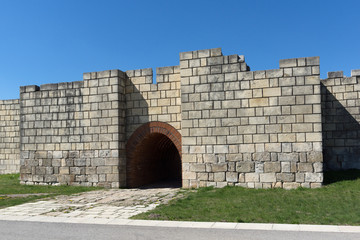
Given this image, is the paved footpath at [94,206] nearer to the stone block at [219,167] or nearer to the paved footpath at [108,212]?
the paved footpath at [108,212]

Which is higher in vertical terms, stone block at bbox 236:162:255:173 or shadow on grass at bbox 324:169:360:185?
stone block at bbox 236:162:255:173

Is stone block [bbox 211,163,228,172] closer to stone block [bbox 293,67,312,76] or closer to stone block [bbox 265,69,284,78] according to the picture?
stone block [bbox 265,69,284,78]

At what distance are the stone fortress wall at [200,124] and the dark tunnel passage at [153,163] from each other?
0.07 m

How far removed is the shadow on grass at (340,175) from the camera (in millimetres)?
10535

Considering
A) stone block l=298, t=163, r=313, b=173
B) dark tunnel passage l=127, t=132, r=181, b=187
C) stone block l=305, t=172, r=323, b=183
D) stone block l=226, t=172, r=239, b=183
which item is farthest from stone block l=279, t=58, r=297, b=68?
dark tunnel passage l=127, t=132, r=181, b=187

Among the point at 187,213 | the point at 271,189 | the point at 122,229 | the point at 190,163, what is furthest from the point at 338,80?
the point at 122,229

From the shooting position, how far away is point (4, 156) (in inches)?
700

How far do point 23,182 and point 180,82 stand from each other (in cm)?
775

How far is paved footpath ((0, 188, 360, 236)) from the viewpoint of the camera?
236 inches

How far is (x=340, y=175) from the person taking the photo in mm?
10914

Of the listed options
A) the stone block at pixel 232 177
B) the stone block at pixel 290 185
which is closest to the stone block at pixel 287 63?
the stone block at pixel 290 185

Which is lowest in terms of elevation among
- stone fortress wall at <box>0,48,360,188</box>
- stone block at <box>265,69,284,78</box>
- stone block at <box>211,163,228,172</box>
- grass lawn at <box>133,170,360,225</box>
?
grass lawn at <box>133,170,360,225</box>

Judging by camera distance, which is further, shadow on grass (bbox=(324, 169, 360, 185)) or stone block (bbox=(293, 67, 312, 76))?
shadow on grass (bbox=(324, 169, 360, 185))

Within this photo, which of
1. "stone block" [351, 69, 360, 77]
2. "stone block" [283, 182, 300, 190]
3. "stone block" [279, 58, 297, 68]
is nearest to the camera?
"stone block" [283, 182, 300, 190]
